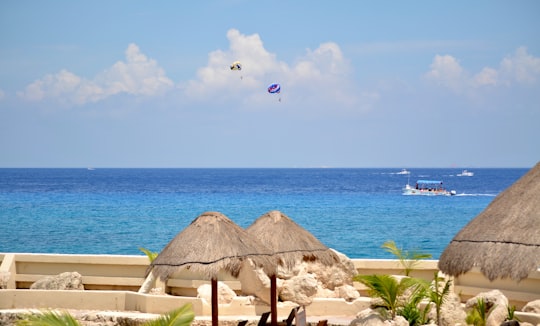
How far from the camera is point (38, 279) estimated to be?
68.2ft

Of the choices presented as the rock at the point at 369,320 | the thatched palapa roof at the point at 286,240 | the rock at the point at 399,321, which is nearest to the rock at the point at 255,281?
the thatched palapa roof at the point at 286,240

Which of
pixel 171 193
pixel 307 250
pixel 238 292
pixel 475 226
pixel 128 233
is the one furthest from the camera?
pixel 171 193

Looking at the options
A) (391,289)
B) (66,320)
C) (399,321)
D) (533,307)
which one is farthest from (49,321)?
(533,307)

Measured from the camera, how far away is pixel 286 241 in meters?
17.1

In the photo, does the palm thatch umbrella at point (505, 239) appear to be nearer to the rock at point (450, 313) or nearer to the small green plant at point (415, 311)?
the rock at point (450, 313)

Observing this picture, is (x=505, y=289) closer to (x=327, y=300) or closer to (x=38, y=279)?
(x=327, y=300)

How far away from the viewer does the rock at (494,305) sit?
51.9 feet

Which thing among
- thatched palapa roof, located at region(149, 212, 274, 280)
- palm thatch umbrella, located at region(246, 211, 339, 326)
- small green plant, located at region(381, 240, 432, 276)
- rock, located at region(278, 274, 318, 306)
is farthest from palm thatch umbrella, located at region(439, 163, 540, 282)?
small green plant, located at region(381, 240, 432, 276)

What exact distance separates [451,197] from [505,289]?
77.8m

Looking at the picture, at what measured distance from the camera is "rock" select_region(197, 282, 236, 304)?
18578 millimetres

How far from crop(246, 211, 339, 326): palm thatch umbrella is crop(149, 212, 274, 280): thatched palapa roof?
0.82m

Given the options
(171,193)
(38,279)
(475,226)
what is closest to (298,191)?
(171,193)

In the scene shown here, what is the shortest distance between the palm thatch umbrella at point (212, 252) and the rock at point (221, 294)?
2498 mm

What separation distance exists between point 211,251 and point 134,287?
539cm
